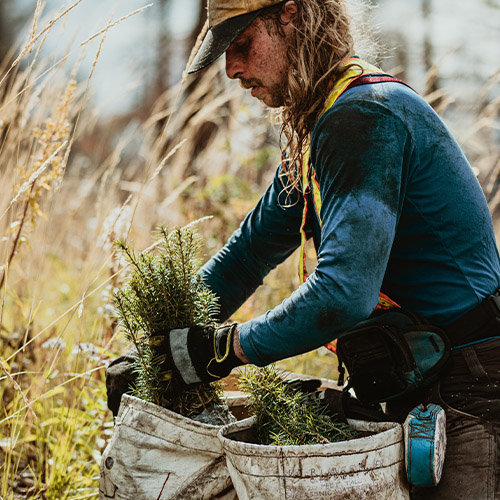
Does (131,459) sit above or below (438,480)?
above

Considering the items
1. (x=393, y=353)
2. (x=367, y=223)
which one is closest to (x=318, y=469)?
(x=393, y=353)

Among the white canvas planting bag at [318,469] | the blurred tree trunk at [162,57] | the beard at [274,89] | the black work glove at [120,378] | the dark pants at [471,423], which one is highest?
the beard at [274,89]

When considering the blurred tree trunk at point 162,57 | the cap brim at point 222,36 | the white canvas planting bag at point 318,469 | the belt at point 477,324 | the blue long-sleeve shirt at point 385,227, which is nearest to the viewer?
the white canvas planting bag at point 318,469

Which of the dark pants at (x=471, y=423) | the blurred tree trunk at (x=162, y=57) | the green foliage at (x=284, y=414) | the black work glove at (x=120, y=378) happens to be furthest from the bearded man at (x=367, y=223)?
the blurred tree trunk at (x=162, y=57)

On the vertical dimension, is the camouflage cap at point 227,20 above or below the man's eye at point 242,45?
above

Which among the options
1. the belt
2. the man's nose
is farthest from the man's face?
the belt

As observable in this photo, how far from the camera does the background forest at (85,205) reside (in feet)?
7.88

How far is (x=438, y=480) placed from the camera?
67.0 inches

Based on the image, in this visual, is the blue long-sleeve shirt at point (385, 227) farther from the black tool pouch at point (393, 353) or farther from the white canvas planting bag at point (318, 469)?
the white canvas planting bag at point (318, 469)

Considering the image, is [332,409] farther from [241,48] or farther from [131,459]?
[241,48]

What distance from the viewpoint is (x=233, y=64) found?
205cm

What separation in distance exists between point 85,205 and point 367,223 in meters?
5.91

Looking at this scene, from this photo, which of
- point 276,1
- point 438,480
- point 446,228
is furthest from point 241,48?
point 438,480

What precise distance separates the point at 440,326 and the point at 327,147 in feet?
2.19
